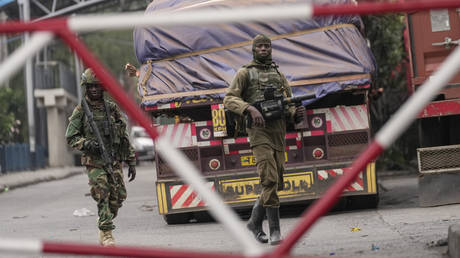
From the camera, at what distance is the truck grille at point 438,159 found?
10.1 meters

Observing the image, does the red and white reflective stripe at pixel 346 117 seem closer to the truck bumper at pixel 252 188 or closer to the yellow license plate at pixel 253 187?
the truck bumper at pixel 252 188

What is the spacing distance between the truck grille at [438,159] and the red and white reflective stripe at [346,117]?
0.80 m

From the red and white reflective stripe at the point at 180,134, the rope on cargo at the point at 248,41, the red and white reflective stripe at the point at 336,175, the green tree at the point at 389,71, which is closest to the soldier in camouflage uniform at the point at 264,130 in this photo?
the red and white reflective stripe at the point at 336,175

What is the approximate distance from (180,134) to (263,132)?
2.66m

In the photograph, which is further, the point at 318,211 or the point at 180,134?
the point at 180,134

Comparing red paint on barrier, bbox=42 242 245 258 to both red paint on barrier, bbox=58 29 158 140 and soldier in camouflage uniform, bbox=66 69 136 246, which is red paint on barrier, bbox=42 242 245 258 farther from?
soldier in camouflage uniform, bbox=66 69 136 246

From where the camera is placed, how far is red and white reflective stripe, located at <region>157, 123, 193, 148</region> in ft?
33.1

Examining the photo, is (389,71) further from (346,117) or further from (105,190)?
(105,190)

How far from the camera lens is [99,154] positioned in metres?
7.75

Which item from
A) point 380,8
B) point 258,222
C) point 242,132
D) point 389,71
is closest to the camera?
point 380,8

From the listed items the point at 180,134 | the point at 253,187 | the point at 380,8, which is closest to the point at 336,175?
the point at 253,187

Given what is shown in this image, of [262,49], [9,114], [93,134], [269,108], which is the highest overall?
[9,114]

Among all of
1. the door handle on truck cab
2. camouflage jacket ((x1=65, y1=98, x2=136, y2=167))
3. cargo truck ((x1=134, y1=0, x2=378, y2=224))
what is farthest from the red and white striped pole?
the door handle on truck cab

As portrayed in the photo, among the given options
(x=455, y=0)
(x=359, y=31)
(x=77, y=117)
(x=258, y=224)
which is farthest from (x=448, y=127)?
(x=455, y=0)
